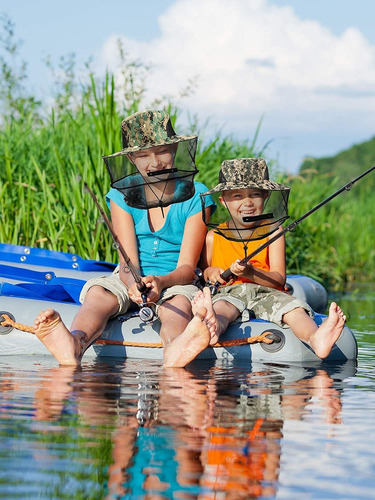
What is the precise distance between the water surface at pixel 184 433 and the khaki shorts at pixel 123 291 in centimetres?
42

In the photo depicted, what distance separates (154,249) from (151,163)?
0.48m

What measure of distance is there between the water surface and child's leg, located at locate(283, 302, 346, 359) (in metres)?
0.15

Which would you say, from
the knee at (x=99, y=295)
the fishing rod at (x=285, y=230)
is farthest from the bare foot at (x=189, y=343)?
the fishing rod at (x=285, y=230)

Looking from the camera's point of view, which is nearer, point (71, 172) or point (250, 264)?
point (250, 264)

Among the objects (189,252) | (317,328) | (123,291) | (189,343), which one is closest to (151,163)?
(189,252)

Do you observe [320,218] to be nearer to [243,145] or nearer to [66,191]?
[243,145]

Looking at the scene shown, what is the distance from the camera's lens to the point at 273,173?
32.4 ft

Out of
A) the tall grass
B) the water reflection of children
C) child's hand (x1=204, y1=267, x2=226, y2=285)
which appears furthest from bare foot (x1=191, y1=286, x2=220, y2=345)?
the tall grass

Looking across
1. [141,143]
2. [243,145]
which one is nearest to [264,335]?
[141,143]

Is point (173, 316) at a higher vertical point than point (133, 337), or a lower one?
higher

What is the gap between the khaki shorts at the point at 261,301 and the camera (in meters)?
5.17

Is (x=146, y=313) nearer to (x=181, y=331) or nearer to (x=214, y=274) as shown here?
(x=181, y=331)

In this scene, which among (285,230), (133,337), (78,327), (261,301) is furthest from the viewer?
(261,301)

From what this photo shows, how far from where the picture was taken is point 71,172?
811 centimetres
